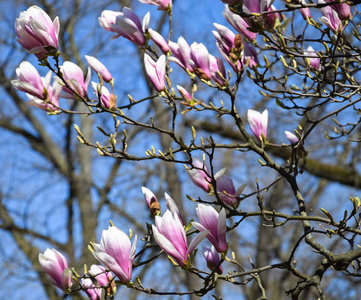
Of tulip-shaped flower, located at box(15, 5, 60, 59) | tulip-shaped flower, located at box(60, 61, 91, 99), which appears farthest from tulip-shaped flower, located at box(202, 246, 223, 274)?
tulip-shaped flower, located at box(15, 5, 60, 59)

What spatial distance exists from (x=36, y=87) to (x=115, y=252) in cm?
68

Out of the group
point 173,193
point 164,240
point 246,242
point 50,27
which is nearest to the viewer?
point 164,240

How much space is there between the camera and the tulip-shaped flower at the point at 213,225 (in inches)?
56.5

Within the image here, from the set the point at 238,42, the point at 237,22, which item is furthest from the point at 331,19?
the point at 238,42

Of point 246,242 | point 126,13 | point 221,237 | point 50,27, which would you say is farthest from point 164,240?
point 246,242

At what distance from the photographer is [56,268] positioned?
165cm

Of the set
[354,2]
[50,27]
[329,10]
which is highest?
[329,10]

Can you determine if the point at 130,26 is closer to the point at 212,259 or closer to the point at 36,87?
the point at 36,87

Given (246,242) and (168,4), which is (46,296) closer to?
(246,242)

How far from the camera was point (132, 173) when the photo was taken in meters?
7.75

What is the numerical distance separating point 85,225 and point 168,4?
5864 mm

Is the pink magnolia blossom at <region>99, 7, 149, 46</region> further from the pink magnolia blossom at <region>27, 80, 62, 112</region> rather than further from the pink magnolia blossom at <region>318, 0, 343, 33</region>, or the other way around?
the pink magnolia blossom at <region>318, 0, 343, 33</region>

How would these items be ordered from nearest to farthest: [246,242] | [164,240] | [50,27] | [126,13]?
[164,240] → [50,27] → [126,13] → [246,242]

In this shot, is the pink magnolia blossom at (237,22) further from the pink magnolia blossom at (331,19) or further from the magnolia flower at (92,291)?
the magnolia flower at (92,291)
